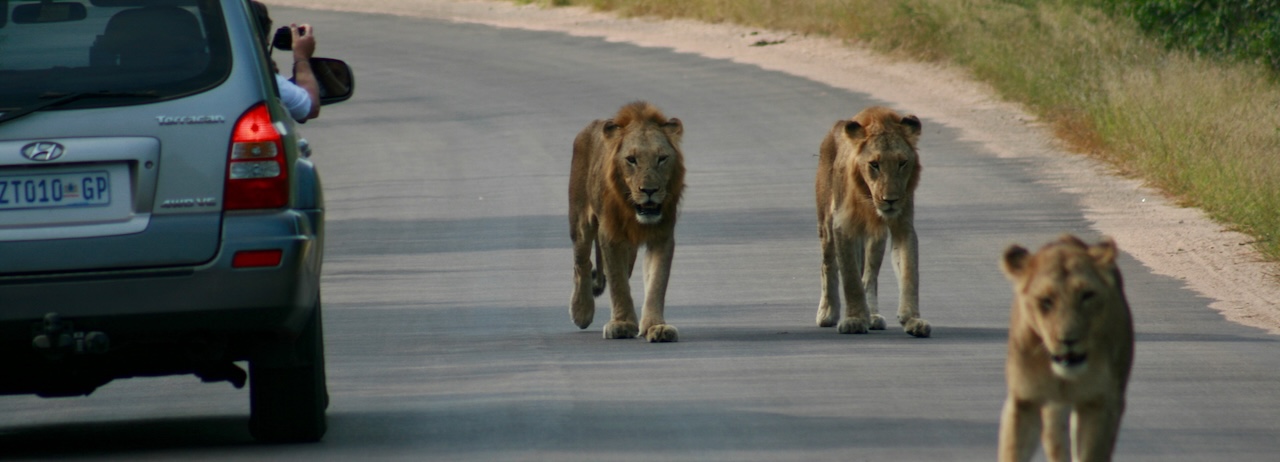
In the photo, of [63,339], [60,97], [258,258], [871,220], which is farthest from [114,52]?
[871,220]

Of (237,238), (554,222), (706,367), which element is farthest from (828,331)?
(554,222)

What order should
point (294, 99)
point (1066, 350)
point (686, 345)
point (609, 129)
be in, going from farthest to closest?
1. point (609, 129)
2. point (686, 345)
3. point (294, 99)
4. point (1066, 350)

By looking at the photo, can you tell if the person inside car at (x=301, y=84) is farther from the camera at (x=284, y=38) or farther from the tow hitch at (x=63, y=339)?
the tow hitch at (x=63, y=339)

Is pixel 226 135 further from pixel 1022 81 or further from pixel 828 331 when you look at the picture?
pixel 1022 81

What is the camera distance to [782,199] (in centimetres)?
1928

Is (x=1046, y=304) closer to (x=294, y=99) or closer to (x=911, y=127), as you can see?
(x=294, y=99)

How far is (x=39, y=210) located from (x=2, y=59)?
1.82 ft

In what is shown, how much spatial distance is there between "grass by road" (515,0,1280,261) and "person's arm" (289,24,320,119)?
8210 mm

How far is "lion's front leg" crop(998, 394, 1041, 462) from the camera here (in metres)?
6.14

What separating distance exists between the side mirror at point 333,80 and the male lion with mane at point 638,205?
306 centimetres

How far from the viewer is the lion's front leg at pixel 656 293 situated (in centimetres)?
1107

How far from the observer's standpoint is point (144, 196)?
6961 millimetres

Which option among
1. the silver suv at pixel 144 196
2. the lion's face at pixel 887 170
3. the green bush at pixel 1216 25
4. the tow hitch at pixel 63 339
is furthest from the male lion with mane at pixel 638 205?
the green bush at pixel 1216 25

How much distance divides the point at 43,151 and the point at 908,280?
5.49 metres
